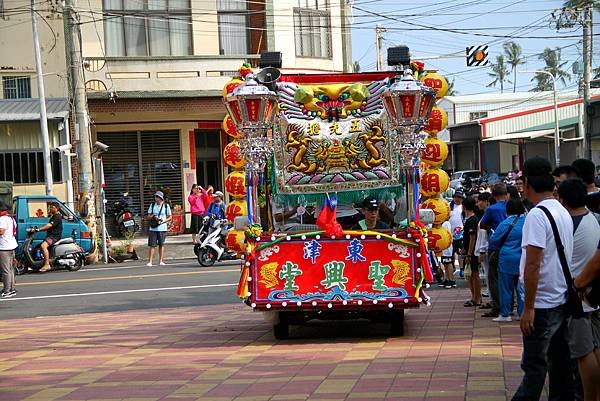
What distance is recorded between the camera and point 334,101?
43.1ft

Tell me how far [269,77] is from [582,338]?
22.3 ft

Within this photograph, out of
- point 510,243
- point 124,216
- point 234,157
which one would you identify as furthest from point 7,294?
point 124,216

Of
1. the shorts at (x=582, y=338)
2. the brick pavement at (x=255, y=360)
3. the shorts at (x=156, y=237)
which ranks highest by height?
the shorts at (x=582, y=338)

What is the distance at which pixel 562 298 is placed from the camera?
279 inches

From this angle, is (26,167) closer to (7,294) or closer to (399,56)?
(7,294)

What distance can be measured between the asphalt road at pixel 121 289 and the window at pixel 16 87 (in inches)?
401

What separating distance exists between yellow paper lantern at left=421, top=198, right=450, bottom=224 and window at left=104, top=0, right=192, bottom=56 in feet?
67.4

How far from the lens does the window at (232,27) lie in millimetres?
34156

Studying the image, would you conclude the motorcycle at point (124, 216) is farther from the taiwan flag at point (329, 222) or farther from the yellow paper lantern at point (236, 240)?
the taiwan flag at point (329, 222)

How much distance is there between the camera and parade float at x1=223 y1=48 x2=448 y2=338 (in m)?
12.0

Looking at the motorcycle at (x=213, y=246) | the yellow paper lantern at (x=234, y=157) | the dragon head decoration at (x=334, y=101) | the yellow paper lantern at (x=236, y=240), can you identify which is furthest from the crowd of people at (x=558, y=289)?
the motorcycle at (x=213, y=246)

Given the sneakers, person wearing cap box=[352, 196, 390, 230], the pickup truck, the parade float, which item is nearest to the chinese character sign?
the parade float

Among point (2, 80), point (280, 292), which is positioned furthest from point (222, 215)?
point (280, 292)

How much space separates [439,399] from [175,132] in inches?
1078
